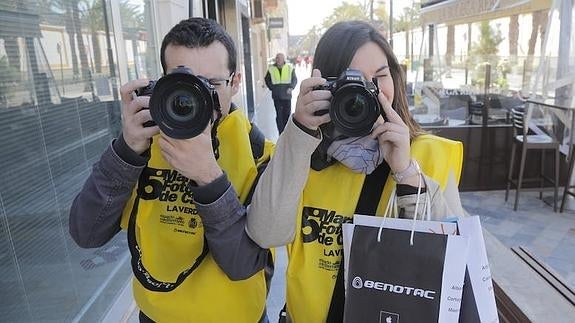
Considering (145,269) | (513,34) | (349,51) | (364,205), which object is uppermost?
(513,34)

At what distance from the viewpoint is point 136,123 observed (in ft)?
3.00

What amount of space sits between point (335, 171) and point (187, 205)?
1.09ft

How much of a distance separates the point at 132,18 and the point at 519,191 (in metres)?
4.01

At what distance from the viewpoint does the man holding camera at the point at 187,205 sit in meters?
0.90

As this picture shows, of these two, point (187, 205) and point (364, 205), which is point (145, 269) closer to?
point (187, 205)

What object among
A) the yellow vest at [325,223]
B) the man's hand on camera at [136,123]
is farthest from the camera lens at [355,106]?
the man's hand on camera at [136,123]

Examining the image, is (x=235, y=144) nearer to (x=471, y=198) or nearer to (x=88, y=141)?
(x=88, y=141)

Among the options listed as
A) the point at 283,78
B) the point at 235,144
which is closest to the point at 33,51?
the point at 235,144

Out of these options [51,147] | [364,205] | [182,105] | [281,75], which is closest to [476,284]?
[364,205]

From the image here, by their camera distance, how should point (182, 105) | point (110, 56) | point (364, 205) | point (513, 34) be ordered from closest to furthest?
point (182, 105)
point (364, 205)
point (110, 56)
point (513, 34)

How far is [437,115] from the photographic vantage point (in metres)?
5.68

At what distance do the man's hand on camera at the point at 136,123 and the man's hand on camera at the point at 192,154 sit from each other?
0.07 metres

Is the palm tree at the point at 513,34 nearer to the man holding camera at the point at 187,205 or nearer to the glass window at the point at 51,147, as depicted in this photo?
the glass window at the point at 51,147

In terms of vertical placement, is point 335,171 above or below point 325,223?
above
